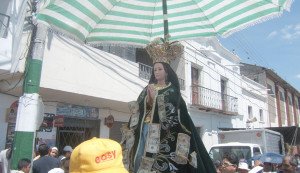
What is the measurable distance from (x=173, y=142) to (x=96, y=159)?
5.24 feet

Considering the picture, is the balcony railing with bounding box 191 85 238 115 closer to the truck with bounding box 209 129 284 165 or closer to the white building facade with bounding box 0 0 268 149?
the white building facade with bounding box 0 0 268 149

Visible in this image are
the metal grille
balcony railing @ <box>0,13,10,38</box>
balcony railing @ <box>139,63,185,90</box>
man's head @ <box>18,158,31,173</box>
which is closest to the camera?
man's head @ <box>18,158,31,173</box>

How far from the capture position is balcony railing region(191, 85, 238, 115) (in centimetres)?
1845

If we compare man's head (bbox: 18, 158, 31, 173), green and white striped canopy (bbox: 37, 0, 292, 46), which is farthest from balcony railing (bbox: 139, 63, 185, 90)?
green and white striped canopy (bbox: 37, 0, 292, 46)

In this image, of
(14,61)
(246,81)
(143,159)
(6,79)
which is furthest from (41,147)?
(246,81)

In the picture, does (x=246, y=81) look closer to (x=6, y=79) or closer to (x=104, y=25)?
(x=6, y=79)

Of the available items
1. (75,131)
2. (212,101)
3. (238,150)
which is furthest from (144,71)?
(212,101)

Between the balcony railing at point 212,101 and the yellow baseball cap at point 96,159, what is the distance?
16.3 m

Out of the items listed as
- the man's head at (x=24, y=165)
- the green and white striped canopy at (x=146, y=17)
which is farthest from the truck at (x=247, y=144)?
the green and white striped canopy at (x=146, y=17)

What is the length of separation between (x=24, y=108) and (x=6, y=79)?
4.79m

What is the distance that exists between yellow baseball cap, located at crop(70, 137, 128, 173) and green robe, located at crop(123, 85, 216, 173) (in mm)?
1467

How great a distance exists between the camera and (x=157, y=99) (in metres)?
3.24

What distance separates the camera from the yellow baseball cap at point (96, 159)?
1.55m

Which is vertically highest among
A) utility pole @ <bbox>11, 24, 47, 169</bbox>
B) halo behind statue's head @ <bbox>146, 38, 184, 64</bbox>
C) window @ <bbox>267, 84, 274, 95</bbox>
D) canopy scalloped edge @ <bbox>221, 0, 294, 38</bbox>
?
window @ <bbox>267, 84, 274, 95</bbox>
